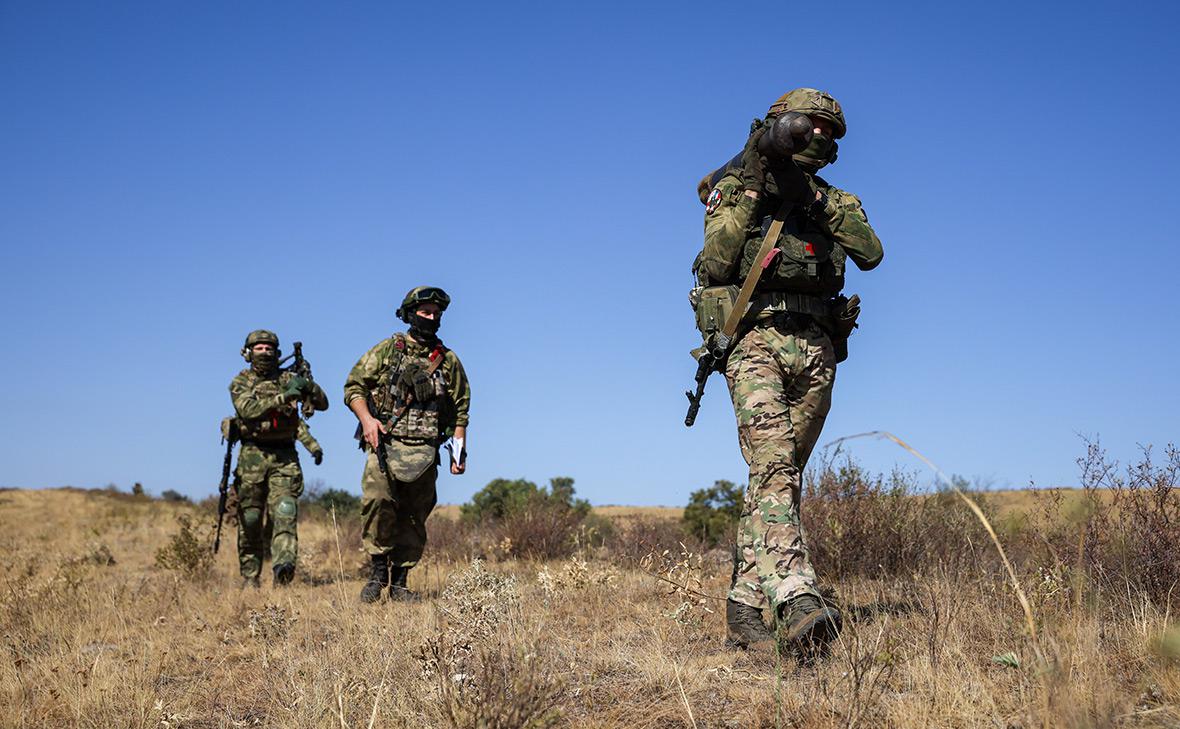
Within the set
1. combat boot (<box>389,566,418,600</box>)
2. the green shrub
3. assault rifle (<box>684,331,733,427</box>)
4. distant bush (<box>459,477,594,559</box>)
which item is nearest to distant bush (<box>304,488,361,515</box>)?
the green shrub

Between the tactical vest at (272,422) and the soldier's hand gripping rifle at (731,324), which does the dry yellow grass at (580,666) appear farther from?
the tactical vest at (272,422)

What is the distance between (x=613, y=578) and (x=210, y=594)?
373 cm

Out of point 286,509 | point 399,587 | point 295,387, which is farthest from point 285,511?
point 399,587

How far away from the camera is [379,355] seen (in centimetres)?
802

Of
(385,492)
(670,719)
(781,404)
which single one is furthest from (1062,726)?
(385,492)

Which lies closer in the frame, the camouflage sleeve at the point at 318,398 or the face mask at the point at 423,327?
the face mask at the point at 423,327

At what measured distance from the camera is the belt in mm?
4805

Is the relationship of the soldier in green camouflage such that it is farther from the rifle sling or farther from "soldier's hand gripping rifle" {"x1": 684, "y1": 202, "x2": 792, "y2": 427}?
the rifle sling

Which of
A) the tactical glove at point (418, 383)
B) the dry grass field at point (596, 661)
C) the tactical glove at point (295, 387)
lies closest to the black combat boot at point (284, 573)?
the tactical glove at point (295, 387)

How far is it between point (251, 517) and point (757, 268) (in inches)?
275

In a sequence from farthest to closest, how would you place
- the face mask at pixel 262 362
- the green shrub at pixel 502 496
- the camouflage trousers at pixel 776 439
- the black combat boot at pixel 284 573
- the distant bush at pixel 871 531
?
1. the green shrub at pixel 502 496
2. the face mask at pixel 262 362
3. the black combat boot at pixel 284 573
4. the distant bush at pixel 871 531
5. the camouflage trousers at pixel 776 439

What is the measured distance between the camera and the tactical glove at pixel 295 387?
960cm

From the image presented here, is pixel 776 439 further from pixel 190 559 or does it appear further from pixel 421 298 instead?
pixel 190 559

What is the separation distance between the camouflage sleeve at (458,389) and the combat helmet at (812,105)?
161 inches
